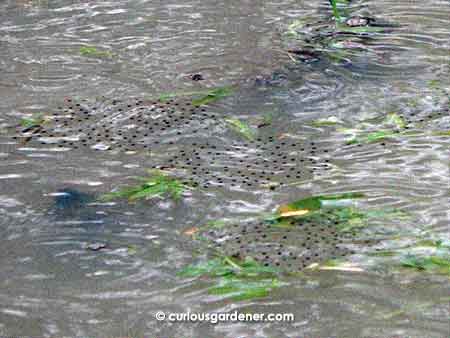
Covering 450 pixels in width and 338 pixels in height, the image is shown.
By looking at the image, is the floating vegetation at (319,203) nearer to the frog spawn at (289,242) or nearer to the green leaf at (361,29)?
the frog spawn at (289,242)

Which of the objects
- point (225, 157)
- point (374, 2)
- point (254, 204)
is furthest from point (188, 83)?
point (374, 2)

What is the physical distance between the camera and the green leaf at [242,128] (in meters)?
3.94

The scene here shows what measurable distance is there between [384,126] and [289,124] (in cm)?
43

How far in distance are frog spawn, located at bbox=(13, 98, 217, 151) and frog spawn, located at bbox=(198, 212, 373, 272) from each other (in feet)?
2.84

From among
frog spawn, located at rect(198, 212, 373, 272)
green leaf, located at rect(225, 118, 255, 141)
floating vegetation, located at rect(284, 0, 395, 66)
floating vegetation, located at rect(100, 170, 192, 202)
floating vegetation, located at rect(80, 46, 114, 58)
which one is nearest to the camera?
frog spawn, located at rect(198, 212, 373, 272)

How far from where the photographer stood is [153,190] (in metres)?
3.45

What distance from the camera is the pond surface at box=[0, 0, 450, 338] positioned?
2.77m

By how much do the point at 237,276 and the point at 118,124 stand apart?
4.71ft

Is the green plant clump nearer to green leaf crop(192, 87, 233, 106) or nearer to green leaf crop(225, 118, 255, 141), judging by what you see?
green leaf crop(192, 87, 233, 106)

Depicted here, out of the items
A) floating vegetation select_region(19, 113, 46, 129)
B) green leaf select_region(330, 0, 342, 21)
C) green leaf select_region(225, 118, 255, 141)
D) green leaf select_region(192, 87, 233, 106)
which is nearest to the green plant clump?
floating vegetation select_region(19, 113, 46, 129)

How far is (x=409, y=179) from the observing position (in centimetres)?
352

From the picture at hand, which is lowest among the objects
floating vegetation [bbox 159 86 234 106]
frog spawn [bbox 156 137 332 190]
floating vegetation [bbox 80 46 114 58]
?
frog spawn [bbox 156 137 332 190]

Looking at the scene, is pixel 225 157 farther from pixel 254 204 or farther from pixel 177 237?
pixel 177 237

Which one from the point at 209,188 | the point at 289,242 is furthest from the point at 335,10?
the point at 289,242
